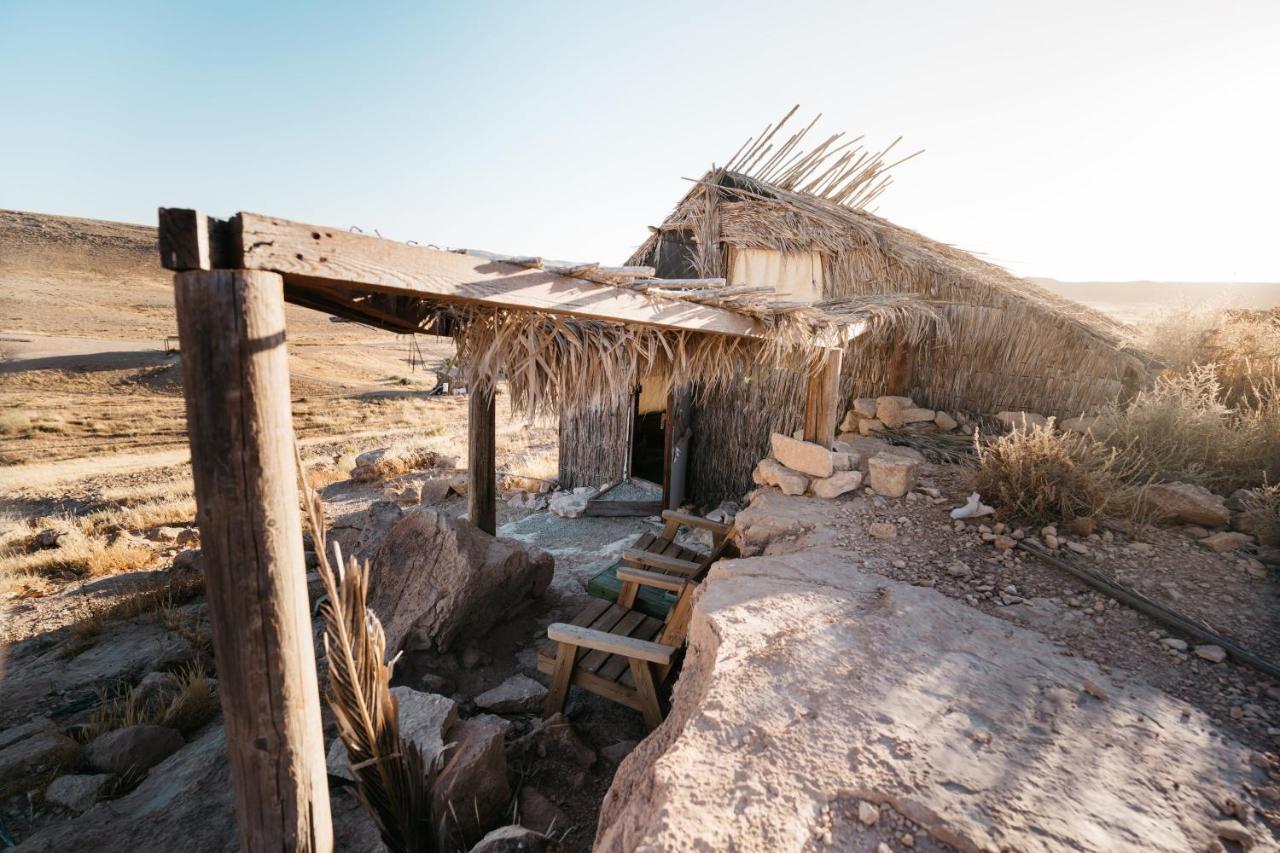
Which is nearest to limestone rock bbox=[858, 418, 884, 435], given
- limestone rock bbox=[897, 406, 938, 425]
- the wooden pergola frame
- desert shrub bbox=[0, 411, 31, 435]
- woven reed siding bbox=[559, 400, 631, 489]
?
limestone rock bbox=[897, 406, 938, 425]

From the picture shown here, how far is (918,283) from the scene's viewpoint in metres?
6.47

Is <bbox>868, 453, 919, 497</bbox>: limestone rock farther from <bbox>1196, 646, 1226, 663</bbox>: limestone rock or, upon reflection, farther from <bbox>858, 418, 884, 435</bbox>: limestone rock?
<bbox>1196, 646, 1226, 663</bbox>: limestone rock

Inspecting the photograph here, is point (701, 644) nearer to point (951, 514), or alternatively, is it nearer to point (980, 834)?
point (980, 834)

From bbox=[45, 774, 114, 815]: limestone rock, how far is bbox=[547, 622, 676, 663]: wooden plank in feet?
8.73

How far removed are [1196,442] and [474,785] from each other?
20.2 ft

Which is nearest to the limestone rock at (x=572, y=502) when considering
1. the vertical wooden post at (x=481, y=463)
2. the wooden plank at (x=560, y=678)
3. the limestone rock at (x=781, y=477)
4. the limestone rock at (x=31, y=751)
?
the vertical wooden post at (x=481, y=463)

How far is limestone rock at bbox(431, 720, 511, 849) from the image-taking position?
97.3 inches

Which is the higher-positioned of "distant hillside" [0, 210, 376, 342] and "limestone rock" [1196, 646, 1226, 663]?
"distant hillside" [0, 210, 376, 342]

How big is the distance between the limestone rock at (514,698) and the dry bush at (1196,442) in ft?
16.1

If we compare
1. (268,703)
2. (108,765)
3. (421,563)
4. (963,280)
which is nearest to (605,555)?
(421,563)

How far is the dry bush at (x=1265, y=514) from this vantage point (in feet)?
11.0

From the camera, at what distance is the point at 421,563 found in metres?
4.34

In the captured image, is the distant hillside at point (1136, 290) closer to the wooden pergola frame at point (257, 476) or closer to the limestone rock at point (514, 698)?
the limestone rock at point (514, 698)

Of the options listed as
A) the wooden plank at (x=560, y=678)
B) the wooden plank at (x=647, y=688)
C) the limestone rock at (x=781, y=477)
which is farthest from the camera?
the limestone rock at (x=781, y=477)
